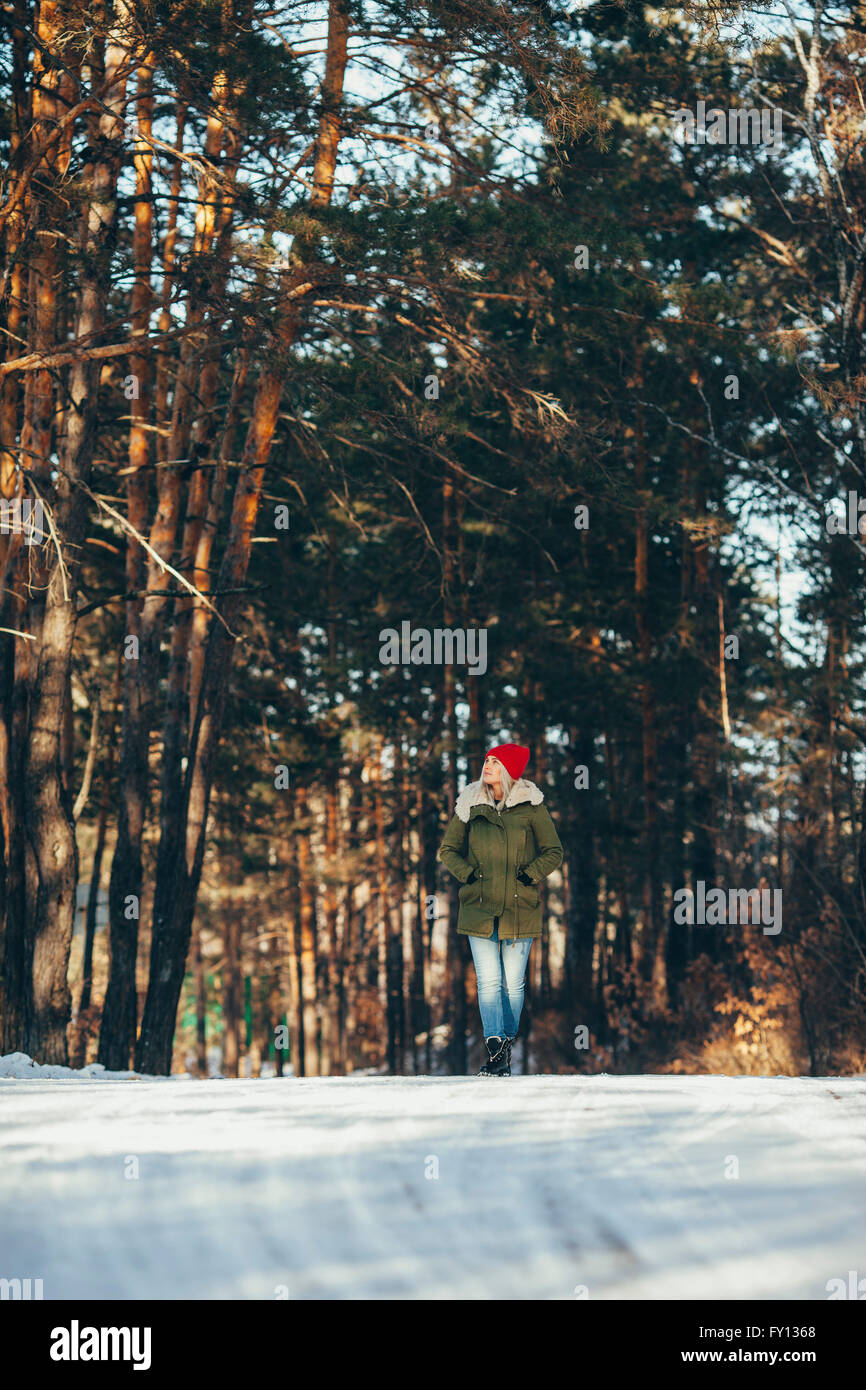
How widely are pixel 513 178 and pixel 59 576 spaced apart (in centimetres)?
654

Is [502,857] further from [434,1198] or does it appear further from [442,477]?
[442,477]

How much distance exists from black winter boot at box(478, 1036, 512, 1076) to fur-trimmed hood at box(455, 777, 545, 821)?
1419mm

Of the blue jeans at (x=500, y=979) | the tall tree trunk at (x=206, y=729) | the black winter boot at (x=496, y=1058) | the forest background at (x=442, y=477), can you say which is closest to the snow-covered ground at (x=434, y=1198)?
the blue jeans at (x=500, y=979)

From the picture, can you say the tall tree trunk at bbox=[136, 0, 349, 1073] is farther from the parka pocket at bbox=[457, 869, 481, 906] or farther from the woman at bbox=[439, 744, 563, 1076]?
the parka pocket at bbox=[457, 869, 481, 906]

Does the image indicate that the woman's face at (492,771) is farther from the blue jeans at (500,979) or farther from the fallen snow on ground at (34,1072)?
the fallen snow on ground at (34,1072)

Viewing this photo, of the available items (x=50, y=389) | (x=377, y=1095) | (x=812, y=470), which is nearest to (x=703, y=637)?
(x=812, y=470)

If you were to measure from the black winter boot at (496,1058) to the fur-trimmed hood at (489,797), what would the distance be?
4.66 feet

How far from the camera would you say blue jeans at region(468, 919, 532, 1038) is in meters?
8.28

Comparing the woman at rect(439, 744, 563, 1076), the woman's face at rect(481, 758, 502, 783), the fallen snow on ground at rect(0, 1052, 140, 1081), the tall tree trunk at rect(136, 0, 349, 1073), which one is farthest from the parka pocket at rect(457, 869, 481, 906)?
the tall tree trunk at rect(136, 0, 349, 1073)

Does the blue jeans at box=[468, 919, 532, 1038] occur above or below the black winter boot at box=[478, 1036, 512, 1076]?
above

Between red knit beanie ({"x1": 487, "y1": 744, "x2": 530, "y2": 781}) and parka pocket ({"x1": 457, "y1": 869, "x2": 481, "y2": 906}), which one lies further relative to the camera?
red knit beanie ({"x1": 487, "y1": 744, "x2": 530, "y2": 781})

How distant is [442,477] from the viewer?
18.3 metres
